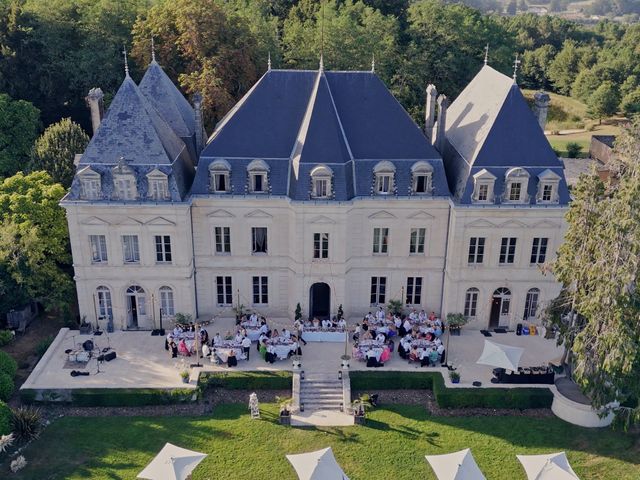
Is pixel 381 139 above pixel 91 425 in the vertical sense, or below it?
above

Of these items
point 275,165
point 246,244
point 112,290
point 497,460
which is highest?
point 275,165

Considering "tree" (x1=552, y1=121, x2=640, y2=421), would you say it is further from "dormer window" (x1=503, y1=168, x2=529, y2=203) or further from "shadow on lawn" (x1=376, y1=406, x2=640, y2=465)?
"dormer window" (x1=503, y1=168, x2=529, y2=203)

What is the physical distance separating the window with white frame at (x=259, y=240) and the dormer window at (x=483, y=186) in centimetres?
1448

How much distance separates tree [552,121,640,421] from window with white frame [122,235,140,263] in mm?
27192

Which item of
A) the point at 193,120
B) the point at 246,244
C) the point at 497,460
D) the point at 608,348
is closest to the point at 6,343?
the point at 246,244

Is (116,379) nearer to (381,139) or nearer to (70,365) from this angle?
(70,365)

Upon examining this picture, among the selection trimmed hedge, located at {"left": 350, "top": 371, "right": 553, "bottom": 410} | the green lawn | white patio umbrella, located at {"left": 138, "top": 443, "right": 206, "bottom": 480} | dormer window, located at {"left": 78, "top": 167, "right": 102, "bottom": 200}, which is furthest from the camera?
dormer window, located at {"left": 78, "top": 167, "right": 102, "bottom": 200}

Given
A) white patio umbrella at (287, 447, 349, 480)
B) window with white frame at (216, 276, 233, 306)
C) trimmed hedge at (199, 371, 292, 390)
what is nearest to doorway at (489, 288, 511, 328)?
trimmed hedge at (199, 371, 292, 390)

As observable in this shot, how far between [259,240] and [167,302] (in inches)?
312

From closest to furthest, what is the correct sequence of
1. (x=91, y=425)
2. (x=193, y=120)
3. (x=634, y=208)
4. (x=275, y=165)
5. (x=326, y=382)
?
(x=634, y=208) → (x=91, y=425) → (x=326, y=382) → (x=275, y=165) → (x=193, y=120)

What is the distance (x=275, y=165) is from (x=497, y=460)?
2305 centimetres

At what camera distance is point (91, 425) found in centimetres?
3784

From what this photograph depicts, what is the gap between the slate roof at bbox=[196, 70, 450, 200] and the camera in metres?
43.6

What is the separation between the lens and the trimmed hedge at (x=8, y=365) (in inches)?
1565
